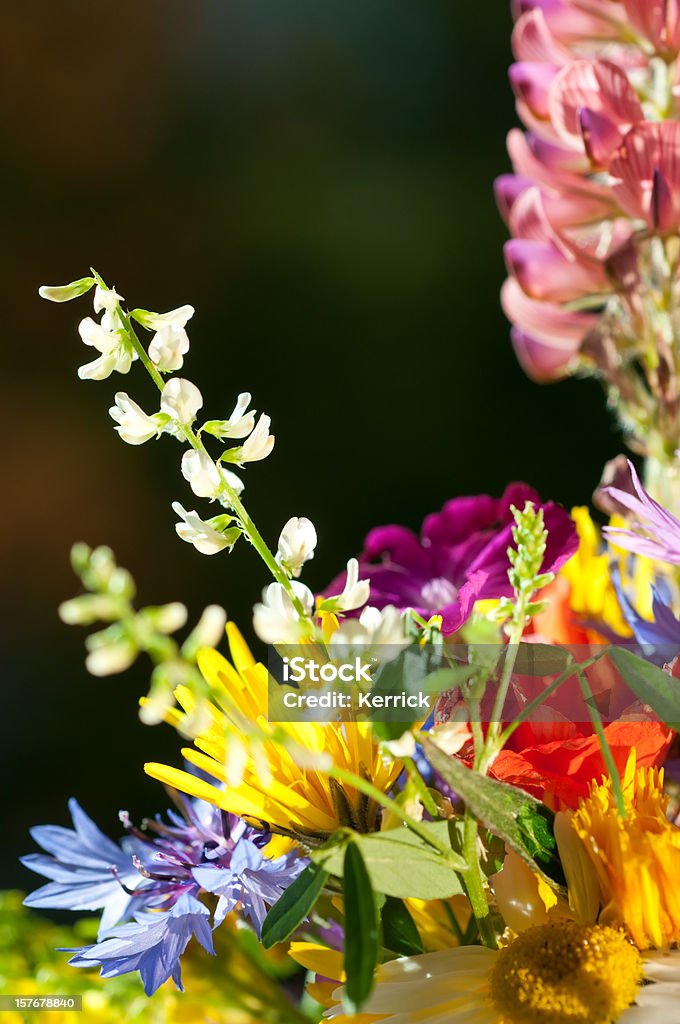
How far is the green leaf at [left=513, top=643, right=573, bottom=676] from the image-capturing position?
0.20 metres

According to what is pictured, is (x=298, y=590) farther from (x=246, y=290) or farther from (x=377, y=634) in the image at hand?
(x=246, y=290)

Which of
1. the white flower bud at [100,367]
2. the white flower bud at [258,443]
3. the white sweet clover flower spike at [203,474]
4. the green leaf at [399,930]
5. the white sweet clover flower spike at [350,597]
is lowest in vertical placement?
the green leaf at [399,930]

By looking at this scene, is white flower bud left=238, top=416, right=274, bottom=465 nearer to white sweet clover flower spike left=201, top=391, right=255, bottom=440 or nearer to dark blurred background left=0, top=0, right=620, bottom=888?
white sweet clover flower spike left=201, top=391, right=255, bottom=440

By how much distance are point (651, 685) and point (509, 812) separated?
3 cm

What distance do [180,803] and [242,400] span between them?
101mm

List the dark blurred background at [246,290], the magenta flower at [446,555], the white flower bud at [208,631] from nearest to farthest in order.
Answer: the white flower bud at [208,631]
the magenta flower at [446,555]
the dark blurred background at [246,290]

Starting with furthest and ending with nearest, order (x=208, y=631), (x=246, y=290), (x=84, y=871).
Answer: (x=246, y=290) → (x=84, y=871) → (x=208, y=631)

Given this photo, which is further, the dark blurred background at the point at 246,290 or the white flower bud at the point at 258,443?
the dark blurred background at the point at 246,290

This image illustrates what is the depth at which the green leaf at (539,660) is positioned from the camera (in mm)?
195

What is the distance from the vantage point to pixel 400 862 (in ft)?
0.53

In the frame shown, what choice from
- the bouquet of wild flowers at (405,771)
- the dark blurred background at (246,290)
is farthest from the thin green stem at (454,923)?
the dark blurred background at (246,290)

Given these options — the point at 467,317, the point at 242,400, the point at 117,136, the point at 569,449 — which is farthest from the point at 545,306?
the point at 117,136

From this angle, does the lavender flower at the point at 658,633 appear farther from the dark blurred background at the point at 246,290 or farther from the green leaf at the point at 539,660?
the dark blurred background at the point at 246,290

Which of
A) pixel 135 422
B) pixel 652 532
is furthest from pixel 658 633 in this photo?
pixel 135 422
